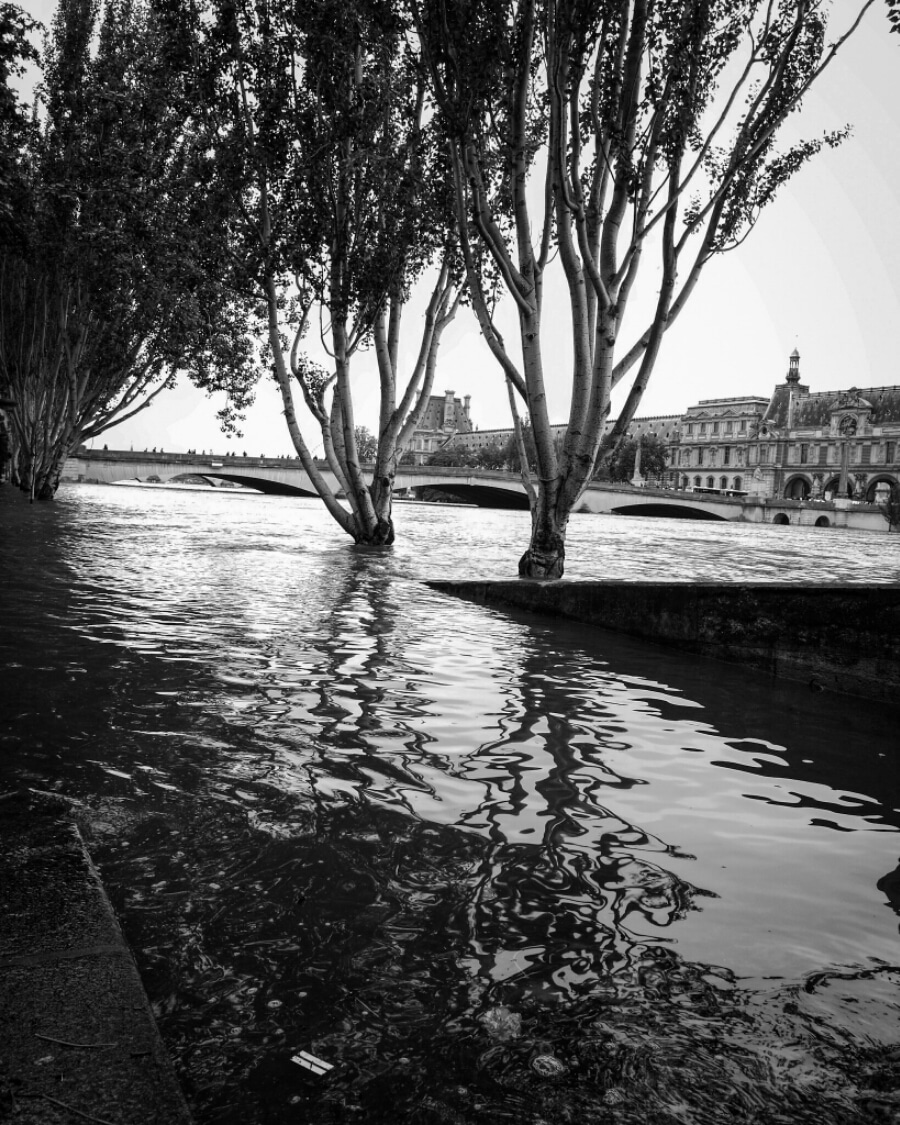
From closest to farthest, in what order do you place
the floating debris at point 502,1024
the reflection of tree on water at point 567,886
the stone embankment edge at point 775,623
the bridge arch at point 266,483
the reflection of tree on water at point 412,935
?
1. the reflection of tree on water at point 412,935
2. the floating debris at point 502,1024
3. the reflection of tree on water at point 567,886
4. the stone embankment edge at point 775,623
5. the bridge arch at point 266,483

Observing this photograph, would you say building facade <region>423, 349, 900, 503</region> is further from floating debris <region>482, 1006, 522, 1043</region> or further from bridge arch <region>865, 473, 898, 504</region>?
floating debris <region>482, 1006, 522, 1043</region>

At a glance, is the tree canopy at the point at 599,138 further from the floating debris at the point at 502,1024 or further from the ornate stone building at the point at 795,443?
the ornate stone building at the point at 795,443

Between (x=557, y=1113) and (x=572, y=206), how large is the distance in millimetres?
11864

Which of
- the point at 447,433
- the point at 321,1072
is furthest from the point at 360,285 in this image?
the point at 447,433

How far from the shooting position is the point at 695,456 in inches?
5694

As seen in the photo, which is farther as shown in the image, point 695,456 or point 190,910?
point 695,456

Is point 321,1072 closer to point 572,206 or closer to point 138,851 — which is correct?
point 138,851

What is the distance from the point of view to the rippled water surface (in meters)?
2.04

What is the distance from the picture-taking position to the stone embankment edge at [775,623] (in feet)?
21.3

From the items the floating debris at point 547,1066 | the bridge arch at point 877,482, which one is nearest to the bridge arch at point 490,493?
the bridge arch at point 877,482

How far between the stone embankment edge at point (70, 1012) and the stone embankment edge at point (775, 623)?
5572 millimetres

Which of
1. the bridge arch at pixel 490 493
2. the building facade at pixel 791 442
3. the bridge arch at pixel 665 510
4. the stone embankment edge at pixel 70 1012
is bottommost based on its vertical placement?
the bridge arch at pixel 665 510

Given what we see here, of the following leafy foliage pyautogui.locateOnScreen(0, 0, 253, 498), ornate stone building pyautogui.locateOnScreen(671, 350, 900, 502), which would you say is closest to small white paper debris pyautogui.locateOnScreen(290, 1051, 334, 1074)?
leafy foliage pyautogui.locateOnScreen(0, 0, 253, 498)

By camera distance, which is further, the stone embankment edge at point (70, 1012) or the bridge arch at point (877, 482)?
the bridge arch at point (877, 482)
